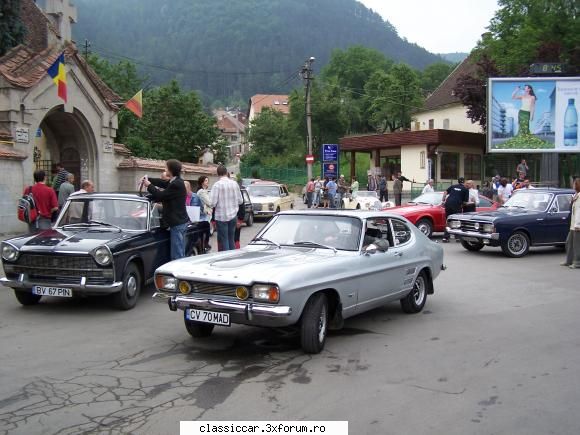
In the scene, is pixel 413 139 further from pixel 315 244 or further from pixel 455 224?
pixel 315 244

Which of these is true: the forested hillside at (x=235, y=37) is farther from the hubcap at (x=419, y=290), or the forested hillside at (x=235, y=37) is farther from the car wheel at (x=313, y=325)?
the car wheel at (x=313, y=325)

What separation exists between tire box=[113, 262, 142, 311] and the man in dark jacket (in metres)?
0.81

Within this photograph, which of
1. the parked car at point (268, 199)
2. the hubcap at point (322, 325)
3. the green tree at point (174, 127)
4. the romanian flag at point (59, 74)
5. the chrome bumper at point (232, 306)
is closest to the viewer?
the chrome bumper at point (232, 306)

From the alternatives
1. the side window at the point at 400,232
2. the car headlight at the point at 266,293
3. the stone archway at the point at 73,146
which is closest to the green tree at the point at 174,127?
the stone archway at the point at 73,146

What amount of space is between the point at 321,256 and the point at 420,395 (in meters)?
2.12

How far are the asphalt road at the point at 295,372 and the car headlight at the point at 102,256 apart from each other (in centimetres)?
76

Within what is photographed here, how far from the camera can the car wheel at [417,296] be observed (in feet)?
26.7

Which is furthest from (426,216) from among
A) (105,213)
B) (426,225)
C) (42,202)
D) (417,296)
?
(42,202)

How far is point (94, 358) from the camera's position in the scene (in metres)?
6.03

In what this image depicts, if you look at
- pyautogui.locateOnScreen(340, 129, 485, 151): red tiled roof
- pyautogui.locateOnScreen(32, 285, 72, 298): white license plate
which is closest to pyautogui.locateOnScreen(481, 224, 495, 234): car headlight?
pyautogui.locateOnScreen(32, 285, 72, 298): white license plate

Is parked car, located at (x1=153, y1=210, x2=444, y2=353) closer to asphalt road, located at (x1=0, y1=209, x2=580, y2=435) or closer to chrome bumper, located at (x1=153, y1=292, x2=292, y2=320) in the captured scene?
chrome bumper, located at (x1=153, y1=292, x2=292, y2=320)

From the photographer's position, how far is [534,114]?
26.7 m

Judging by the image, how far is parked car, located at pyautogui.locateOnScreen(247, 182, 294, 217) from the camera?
78.3 ft

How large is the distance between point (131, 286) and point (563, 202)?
1124cm
